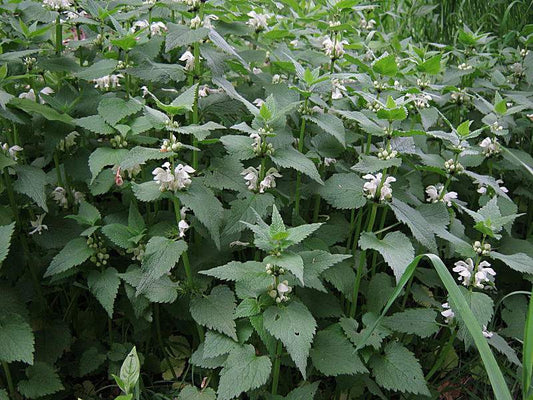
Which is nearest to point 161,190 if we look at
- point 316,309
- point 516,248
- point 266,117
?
point 266,117

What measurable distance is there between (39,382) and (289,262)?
3.70 feet

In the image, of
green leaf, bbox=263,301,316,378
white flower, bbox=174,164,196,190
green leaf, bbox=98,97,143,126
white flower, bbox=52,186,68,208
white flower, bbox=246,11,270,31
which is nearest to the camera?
green leaf, bbox=263,301,316,378

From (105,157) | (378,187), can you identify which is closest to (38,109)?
(105,157)

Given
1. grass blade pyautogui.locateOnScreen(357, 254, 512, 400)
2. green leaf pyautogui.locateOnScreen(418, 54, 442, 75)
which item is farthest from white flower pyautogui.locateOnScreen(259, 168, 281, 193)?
green leaf pyautogui.locateOnScreen(418, 54, 442, 75)

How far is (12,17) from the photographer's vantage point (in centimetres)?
251

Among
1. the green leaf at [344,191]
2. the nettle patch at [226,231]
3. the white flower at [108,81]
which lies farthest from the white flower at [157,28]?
the green leaf at [344,191]

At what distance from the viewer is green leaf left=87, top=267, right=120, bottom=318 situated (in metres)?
2.04

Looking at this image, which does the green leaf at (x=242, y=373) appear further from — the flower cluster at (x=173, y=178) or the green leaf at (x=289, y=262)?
the flower cluster at (x=173, y=178)

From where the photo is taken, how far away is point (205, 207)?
1.90 metres

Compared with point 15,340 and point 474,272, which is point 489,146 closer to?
point 474,272

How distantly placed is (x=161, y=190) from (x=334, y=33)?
1296mm

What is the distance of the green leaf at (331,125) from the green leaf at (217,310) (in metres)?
0.72

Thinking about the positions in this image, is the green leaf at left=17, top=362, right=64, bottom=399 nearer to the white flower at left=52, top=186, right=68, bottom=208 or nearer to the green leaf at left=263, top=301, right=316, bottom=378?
the white flower at left=52, top=186, right=68, bottom=208

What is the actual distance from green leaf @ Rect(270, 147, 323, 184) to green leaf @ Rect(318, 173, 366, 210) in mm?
148
